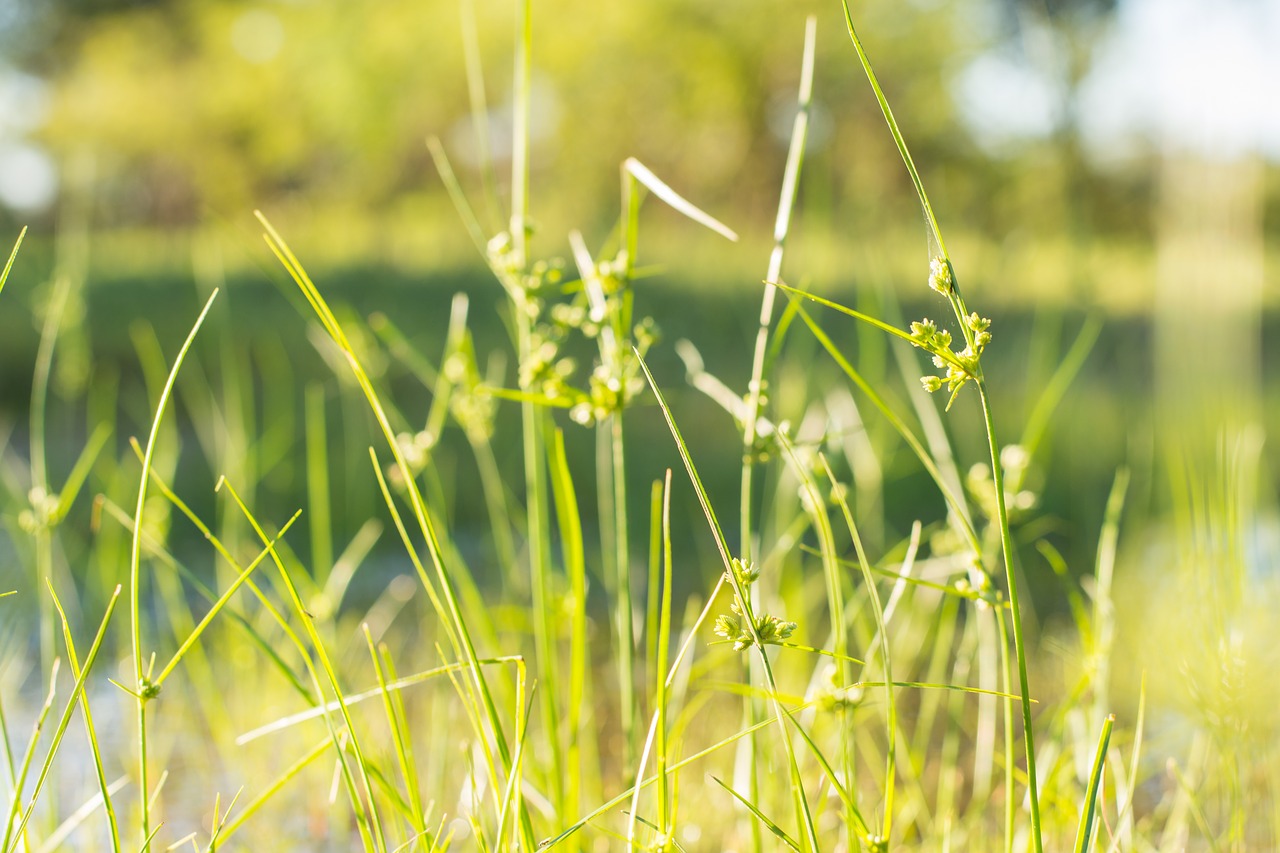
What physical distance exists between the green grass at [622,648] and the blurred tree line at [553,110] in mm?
5530

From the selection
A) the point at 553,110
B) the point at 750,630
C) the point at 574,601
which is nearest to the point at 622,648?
the point at 574,601

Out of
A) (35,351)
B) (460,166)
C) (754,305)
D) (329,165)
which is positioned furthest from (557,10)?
(35,351)

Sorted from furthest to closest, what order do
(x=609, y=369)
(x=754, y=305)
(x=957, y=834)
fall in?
(x=754, y=305) < (x=957, y=834) < (x=609, y=369)

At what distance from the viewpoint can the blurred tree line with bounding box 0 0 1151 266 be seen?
23.4ft

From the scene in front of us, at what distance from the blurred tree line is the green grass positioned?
5.53m

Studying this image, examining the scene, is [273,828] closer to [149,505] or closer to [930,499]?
[149,505]

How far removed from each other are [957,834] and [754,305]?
2.99 meters

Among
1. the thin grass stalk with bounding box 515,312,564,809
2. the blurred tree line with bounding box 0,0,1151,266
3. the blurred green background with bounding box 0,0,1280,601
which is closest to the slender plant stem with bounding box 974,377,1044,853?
the thin grass stalk with bounding box 515,312,564,809

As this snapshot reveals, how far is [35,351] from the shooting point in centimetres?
259

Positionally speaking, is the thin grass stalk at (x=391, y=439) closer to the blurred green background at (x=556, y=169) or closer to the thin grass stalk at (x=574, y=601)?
the thin grass stalk at (x=574, y=601)

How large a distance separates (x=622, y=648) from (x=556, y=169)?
7506 millimetres

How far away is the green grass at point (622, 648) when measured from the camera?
1.38 ft

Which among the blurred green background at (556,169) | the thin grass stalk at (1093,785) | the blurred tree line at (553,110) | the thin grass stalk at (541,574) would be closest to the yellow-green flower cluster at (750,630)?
the thin grass stalk at (1093,785)

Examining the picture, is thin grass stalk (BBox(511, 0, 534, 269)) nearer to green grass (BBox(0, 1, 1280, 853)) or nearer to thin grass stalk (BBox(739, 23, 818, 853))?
green grass (BBox(0, 1, 1280, 853))
